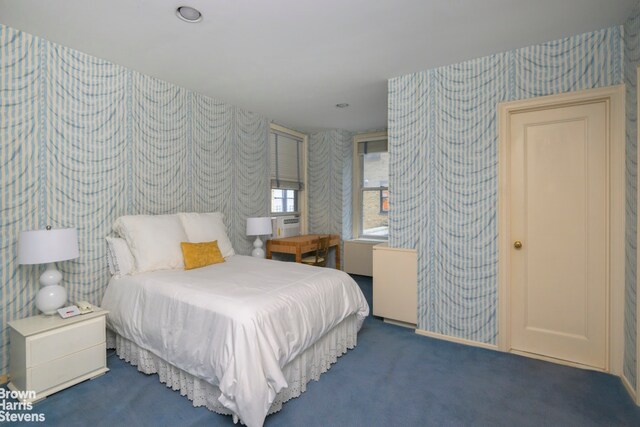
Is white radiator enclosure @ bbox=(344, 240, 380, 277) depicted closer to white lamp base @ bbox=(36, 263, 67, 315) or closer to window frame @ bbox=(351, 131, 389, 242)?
window frame @ bbox=(351, 131, 389, 242)

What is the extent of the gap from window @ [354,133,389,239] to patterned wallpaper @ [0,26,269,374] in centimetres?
259

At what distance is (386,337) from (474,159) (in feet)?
5.99

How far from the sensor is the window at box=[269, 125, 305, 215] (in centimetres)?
484

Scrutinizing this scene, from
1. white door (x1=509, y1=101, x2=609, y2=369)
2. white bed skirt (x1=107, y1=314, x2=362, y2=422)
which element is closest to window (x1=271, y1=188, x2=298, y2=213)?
white bed skirt (x1=107, y1=314, x2=362, y2=422)

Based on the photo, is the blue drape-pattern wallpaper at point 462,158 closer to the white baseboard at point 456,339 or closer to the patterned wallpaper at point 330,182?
the white baseboard at point 456,339

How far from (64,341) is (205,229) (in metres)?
1.41

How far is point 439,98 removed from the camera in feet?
9.70

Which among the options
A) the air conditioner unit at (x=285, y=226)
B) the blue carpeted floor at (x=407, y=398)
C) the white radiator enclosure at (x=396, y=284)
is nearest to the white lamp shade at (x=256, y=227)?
the air conditioner unit at (x=285, y=226)

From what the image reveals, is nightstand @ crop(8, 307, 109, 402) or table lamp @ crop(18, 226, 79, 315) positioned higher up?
table lamp @ crop(18, 226, 79, 315)

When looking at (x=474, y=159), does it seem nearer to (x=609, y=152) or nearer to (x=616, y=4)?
(x=609, y=152)

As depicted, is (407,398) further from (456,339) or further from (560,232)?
(560,232)

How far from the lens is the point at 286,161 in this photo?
5086 mm

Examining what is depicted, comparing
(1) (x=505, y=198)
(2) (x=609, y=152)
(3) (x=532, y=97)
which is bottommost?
(1) (x=505, y=198)

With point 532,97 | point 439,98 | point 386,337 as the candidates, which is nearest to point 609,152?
point 532,97
